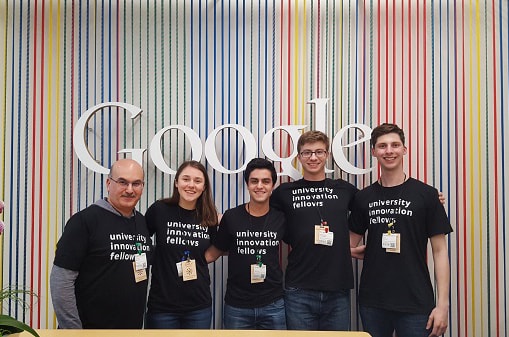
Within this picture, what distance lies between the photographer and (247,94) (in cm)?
339

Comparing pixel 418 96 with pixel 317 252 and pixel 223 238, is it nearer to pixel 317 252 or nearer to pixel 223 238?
pixel 317 252

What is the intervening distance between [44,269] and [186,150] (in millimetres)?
1374

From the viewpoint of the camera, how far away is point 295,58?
11.1 ft

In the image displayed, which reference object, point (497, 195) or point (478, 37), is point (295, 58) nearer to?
point (478, 37)

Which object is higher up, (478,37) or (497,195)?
(478,37)

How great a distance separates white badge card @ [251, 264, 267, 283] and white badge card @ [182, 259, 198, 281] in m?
0.35

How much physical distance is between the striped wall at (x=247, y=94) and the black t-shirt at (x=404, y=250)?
581 millimetres

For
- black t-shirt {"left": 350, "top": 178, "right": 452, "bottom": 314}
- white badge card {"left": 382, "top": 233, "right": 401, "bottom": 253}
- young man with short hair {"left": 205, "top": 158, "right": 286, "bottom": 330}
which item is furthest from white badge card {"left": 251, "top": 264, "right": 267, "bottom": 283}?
white badge card {"left": 382, "top": 233, "right": 401, "bottom": 253}

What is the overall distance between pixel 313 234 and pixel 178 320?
38.2 inches

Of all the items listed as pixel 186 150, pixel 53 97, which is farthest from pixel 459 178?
pixel 53 97

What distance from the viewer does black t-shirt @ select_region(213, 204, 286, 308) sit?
275 centimetres

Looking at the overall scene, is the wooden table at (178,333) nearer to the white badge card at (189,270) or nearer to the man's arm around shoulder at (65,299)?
the man's arm around shoulder at (65,299)

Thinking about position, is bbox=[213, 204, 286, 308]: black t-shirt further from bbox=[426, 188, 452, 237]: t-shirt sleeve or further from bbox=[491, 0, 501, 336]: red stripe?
bbox=[491, 0, 501, 336]: red stripe

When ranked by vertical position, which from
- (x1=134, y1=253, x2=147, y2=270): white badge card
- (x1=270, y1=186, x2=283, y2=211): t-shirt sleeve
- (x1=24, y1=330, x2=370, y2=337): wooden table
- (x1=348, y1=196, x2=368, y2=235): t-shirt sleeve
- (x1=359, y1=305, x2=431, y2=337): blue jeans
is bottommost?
(x1=359, y1=305, x2=431, y2=337): blue jeans
